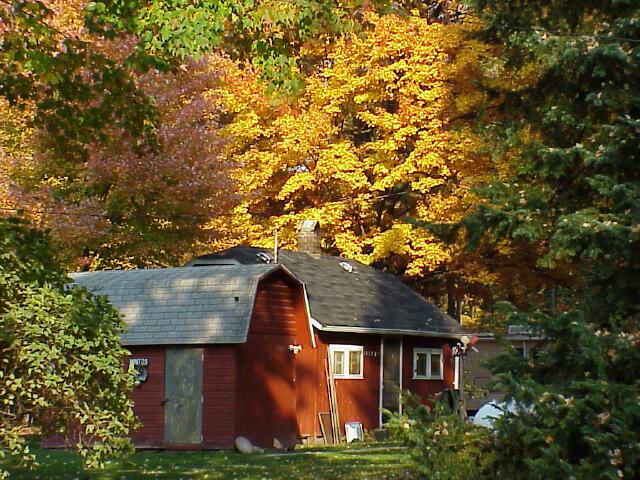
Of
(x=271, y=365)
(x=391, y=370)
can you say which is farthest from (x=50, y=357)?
(x=391, y=370)

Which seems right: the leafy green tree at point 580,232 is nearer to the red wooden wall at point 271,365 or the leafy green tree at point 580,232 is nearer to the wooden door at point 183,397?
the red wooden wall at point 271,365

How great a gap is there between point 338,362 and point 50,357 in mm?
19211

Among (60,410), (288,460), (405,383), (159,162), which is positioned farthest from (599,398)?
(159,162)

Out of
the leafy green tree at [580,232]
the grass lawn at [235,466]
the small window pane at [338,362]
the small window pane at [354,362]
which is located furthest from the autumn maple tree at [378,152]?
the leafy green tree at [580,232]

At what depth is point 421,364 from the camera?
36.0 m

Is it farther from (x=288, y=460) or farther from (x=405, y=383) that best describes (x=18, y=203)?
(x=288, y=460)

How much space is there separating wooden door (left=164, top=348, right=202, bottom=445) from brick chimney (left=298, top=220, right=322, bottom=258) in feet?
30.3

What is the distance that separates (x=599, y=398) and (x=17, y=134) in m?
29.4

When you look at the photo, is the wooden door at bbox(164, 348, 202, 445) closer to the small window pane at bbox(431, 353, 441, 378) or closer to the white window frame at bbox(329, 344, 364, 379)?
the white window frame at bbox(329, 344, 364, 379)

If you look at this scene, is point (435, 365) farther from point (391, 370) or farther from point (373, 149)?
point (373, 149)

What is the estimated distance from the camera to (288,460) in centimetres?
2381

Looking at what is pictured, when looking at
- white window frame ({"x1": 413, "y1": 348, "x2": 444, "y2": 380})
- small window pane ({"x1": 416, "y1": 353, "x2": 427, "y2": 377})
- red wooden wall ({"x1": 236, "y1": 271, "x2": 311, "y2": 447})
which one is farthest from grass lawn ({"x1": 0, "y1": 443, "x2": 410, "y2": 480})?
small window pane ({"x1": 416, "y1": 353, "x2": 427, "y2": 377})

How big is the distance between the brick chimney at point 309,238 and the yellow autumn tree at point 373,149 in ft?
8.68

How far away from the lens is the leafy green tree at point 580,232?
12.0 meters
